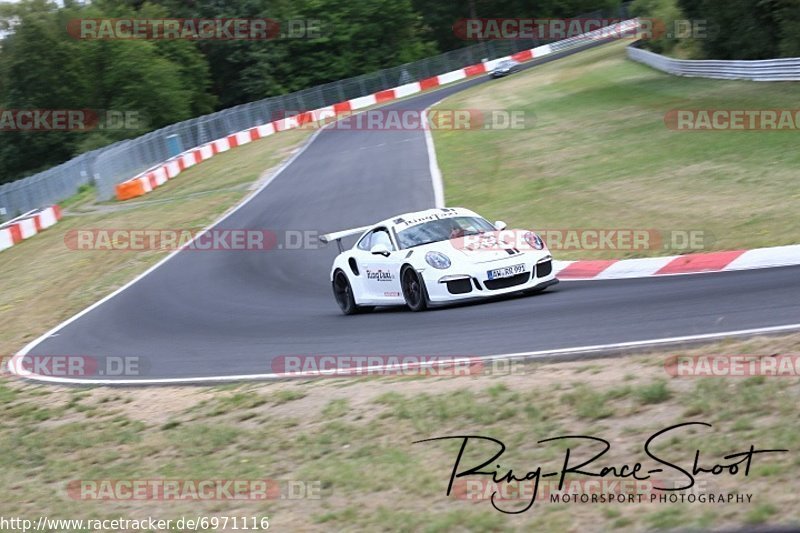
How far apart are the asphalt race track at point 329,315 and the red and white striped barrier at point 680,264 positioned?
54 cm

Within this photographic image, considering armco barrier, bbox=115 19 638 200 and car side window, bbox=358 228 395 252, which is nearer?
car side window, bbox=358 228 395 252

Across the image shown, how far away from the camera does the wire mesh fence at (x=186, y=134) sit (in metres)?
38.9

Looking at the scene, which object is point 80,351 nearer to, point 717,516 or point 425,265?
point 425,265

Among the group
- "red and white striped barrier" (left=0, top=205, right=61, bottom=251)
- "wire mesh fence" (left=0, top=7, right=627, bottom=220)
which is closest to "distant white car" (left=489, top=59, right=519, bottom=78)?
"wire mesh fence" (left=0, top=7, right=627, bottom=220)

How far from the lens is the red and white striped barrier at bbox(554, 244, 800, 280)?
42.9ft

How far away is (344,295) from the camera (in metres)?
15.9

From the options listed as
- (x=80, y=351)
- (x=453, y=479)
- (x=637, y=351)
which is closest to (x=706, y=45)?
(x=80, y=351)

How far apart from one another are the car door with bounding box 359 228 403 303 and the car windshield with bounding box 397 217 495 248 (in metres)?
0.21

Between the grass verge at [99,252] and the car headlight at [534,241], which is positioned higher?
the car headlight at [534,241]
